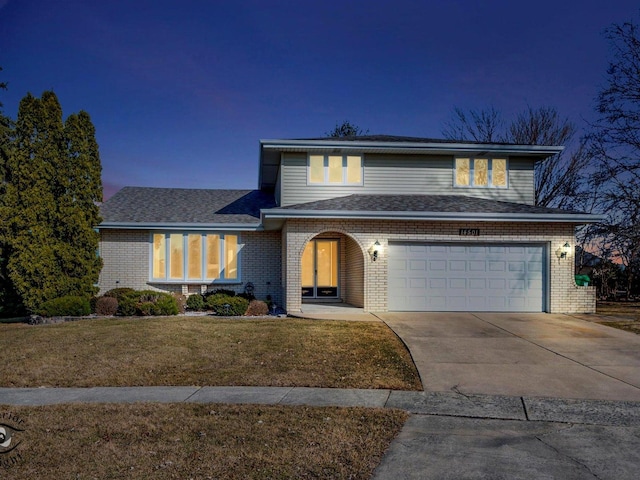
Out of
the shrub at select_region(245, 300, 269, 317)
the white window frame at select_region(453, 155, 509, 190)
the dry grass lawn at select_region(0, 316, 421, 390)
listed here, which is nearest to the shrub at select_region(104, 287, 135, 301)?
the dry grass lawn at select_region(0, 316, 421, 390)

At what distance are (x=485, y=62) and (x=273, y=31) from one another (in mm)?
9601

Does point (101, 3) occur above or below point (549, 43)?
below

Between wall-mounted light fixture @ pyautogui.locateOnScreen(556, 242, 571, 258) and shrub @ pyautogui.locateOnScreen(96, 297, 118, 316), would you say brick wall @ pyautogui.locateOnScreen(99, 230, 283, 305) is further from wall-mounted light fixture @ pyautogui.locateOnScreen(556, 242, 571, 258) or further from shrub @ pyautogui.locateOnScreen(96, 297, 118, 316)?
wall-mounted light fixture @ pyautogui.locateOnScreen(556, 242, 571, 258)

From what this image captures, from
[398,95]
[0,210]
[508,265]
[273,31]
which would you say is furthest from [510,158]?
[0,210]

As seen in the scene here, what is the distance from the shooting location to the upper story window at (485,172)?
57.8 feet

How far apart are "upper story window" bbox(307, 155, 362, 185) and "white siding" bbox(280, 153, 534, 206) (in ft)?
0.61

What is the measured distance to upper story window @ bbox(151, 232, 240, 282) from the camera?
1778 centimetres

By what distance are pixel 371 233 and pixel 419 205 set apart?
206cm

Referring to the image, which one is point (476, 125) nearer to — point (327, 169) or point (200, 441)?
point (327, 169)

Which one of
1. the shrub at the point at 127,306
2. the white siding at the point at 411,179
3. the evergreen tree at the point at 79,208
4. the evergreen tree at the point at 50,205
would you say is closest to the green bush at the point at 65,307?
the evergreen tree at the point at 50,205

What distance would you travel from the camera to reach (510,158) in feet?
58.0

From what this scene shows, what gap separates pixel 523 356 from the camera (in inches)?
354

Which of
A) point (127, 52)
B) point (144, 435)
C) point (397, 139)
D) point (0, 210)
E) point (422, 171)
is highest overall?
point (127, 52)

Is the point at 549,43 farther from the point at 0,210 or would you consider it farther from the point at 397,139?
the point at 0,210
